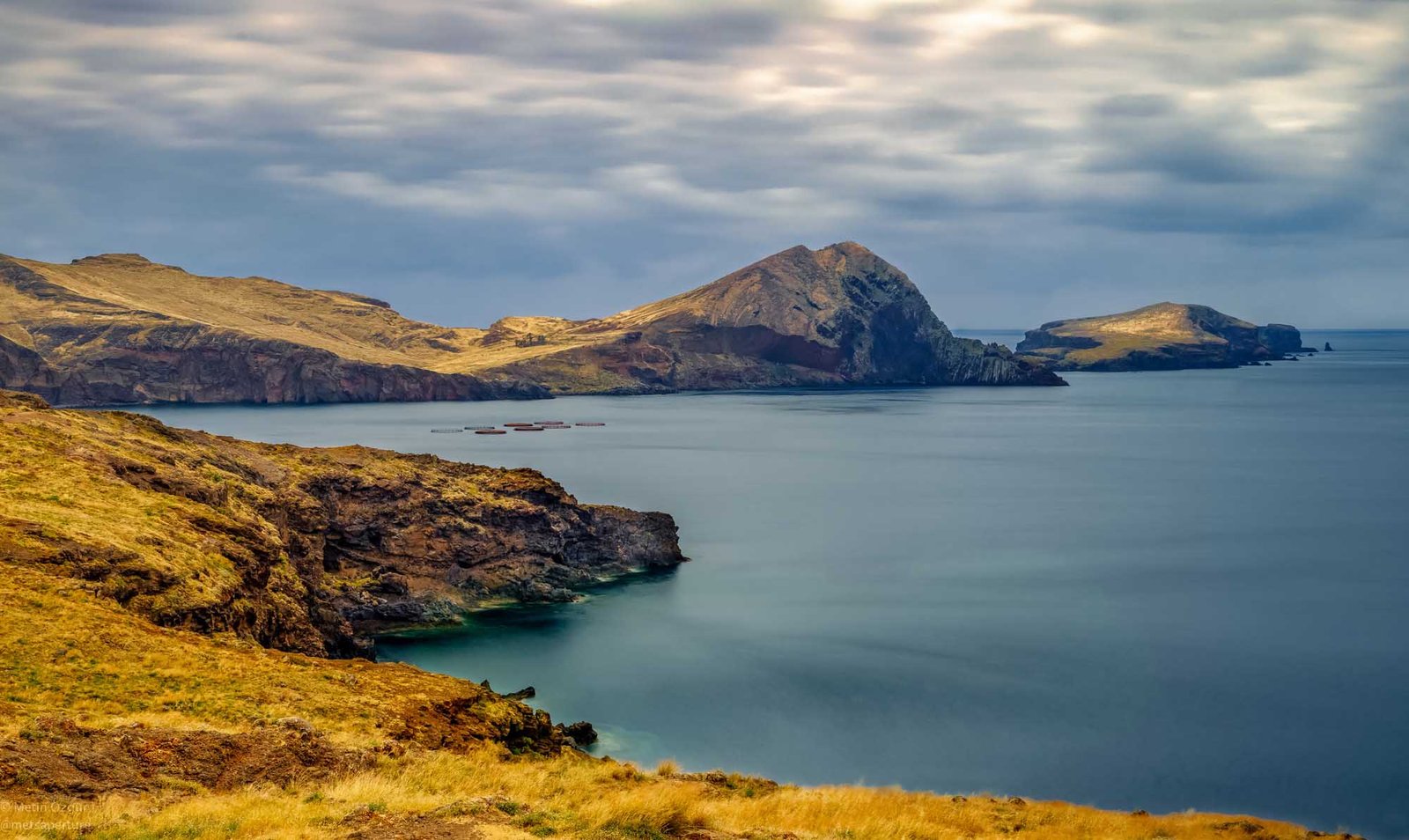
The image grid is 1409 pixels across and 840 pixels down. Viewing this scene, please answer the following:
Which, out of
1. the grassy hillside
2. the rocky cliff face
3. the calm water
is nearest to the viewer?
the grassy hillside

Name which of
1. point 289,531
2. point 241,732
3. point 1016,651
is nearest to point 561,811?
point 241,732

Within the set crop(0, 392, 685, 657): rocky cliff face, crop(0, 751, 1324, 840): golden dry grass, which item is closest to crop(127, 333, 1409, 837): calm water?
crop(0, 392, 685, 657): rocky cliff face

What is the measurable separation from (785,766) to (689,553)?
49749 mm

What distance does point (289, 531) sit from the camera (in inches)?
2491

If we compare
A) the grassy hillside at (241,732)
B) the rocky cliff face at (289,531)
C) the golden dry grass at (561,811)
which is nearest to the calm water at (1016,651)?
the rocky cliff face at (289,531)

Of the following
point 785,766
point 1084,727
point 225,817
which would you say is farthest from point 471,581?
point 225,817

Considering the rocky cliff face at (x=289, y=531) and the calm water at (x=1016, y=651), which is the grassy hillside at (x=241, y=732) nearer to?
the rocky cliff face at (x=289, y=531)

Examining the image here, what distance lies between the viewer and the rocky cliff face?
136ft

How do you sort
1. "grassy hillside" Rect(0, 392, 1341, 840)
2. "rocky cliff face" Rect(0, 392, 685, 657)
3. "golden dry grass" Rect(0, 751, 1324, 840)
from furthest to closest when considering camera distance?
"rocky cliff face" Rect(0, 392, 685, 657) → "grassy hillside" Rect(0, 392, 1341, 840) → "golden dry grass" Rect(0, 751, 1324, 840)

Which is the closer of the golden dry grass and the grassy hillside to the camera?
the golden dry grass

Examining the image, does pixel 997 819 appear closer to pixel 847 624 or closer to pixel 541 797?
pixel 541 797

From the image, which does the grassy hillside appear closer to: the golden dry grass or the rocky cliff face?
the golden dry grass

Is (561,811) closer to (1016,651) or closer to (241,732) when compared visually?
(241,732)

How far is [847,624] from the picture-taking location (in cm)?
7550
